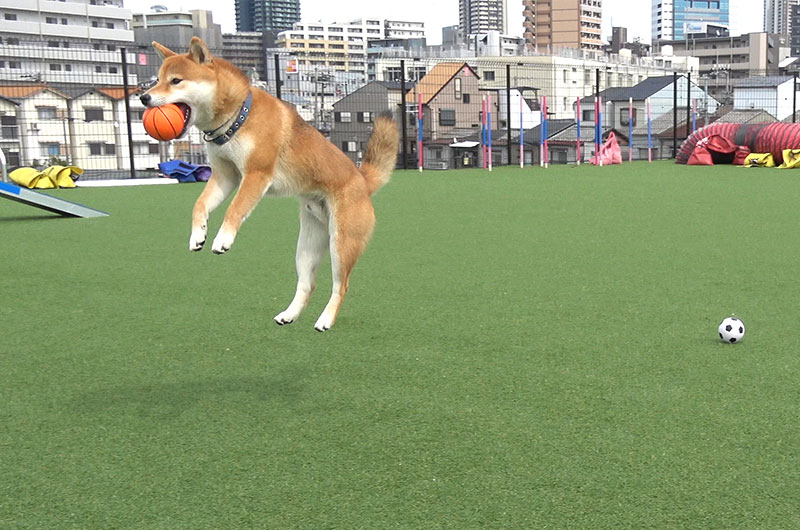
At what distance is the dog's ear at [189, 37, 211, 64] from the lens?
9.40 feet

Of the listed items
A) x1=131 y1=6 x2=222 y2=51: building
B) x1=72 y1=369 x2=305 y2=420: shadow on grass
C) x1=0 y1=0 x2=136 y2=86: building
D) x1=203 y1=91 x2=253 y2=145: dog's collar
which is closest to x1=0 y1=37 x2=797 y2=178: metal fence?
x1=0 y1=0 x2=136 y2=86: building

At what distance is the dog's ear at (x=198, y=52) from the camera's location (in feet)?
9.40

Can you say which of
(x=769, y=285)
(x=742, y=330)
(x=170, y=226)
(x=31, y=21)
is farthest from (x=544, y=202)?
(x=31, y=21)

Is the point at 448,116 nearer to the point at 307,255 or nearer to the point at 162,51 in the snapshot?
the point at 307,255

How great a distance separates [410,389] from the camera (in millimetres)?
3781

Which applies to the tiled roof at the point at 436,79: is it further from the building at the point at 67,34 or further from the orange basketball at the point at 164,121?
the orange basketball at the point at 164,121

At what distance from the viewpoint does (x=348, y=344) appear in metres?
4.55

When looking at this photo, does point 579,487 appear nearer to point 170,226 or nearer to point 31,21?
point 170,226

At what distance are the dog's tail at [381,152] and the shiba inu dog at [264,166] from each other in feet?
0.05

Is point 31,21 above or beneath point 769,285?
above

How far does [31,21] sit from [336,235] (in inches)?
3649

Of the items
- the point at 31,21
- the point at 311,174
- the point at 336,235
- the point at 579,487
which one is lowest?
the point at 579,487

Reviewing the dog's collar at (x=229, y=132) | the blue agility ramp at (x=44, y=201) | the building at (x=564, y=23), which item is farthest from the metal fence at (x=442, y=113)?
the building at (x=564, y=23)

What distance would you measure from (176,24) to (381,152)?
147139 mm
